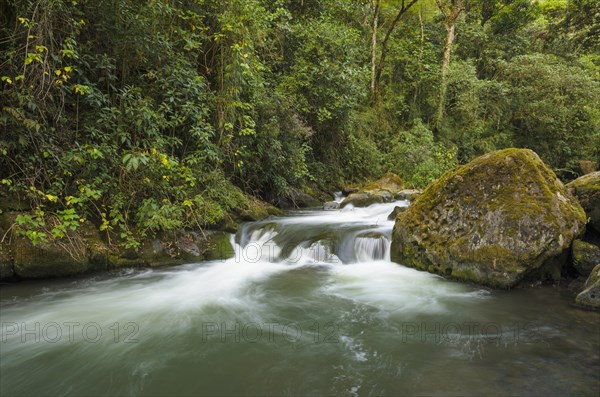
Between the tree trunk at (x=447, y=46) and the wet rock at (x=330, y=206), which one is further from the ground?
the tree trunk at (x=447, y=46)

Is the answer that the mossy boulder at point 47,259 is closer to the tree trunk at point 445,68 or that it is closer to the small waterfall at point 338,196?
the small waterfall at point 338,196

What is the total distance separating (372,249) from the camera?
6.70 metres

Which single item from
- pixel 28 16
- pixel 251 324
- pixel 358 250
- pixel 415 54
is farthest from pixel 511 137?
pixel 28 16

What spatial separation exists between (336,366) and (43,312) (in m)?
3.48

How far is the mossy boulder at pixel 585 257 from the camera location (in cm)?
515

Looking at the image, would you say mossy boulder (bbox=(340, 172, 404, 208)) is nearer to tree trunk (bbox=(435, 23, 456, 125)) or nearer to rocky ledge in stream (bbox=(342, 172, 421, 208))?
rocky ledge in stream (bbox=(342, 172, 421, 208))

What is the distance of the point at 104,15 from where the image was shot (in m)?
5.51

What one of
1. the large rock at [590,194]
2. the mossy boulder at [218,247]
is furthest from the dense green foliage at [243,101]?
the large rock at [590,194]

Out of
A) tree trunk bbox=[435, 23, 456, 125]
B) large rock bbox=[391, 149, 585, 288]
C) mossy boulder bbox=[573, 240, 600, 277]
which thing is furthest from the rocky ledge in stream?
mossy boulder bbox=[573, 240, 600, 277]

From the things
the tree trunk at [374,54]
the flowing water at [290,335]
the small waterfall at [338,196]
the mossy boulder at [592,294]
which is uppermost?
the tree trunk at [374,54]

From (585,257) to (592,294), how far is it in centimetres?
104

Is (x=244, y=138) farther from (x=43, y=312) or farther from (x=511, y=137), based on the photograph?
(x=511, y=137)

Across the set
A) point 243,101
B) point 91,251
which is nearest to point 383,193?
point 243,101

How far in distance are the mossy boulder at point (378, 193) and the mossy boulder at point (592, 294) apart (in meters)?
6.19
